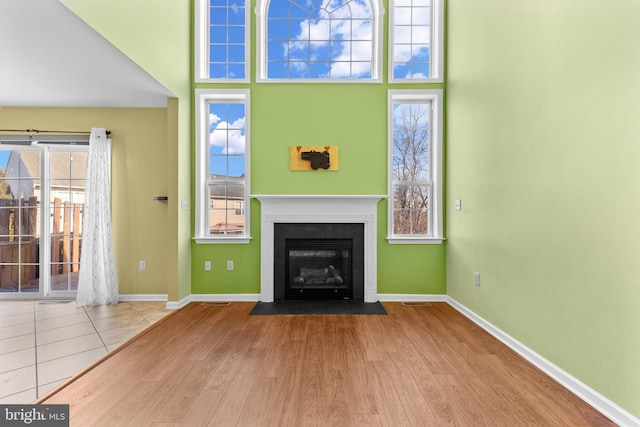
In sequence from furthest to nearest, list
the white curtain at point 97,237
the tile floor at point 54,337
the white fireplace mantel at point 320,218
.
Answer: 1. the white fireplace mantel at point 320,218
2. the white curtain at point 97,237
3. the tile floor at point 54,337

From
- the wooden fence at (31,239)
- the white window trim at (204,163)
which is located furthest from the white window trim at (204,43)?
the wooden fence at (31,239)

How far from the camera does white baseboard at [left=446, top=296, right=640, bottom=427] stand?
1.66 meters

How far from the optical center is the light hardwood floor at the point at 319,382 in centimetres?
171

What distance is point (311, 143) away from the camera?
12.9 ft

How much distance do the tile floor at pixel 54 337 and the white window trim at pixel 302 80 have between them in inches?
125

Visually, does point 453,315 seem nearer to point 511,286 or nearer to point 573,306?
point 511,286

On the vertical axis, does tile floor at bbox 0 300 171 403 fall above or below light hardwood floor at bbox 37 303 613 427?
below

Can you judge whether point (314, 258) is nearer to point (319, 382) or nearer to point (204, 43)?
point (319, 382)

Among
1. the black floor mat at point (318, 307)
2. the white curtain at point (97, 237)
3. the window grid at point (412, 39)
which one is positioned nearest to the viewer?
the black floor mat at point (318, 307)

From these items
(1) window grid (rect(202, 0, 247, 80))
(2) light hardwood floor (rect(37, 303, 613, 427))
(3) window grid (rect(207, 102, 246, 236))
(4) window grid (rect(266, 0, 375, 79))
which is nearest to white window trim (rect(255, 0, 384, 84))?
(4) window grid (rect(266, 0, 375, 79))

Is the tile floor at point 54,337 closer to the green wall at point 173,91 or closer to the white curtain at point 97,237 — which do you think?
the white curtain at point 97,237

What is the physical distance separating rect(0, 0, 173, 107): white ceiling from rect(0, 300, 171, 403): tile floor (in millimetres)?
2457

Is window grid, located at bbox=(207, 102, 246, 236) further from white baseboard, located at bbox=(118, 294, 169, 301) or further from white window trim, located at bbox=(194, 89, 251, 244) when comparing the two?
Result: white baseboard, located at bbox=(118, 294, 169, 301)

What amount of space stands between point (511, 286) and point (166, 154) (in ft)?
13.4
